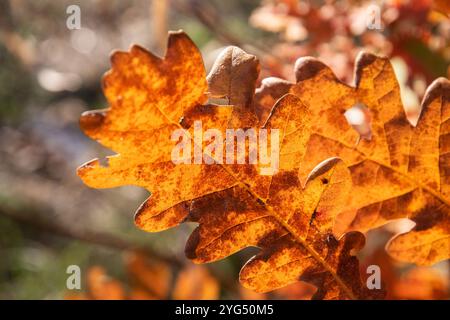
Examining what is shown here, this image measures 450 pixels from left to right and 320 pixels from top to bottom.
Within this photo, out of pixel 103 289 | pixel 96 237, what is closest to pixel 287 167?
pixel 103 289

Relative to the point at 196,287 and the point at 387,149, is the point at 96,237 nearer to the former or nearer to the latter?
the point at 196,287

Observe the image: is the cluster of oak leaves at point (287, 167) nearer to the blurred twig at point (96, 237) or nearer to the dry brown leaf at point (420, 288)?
the dry brown leaf at point (420, 288)

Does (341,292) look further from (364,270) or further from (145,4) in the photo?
(145,4)

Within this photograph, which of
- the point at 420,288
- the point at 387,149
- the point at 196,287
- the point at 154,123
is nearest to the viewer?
the point at 154,123

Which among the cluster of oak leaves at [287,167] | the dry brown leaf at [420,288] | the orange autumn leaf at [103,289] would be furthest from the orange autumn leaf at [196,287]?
the cluster of oak leaves at [287,167]

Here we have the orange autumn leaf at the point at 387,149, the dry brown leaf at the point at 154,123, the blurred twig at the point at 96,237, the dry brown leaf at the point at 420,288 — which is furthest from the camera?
the blurred twig at the point at 96,237

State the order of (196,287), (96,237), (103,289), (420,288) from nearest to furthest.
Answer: (420,288) < (103,289) < (196,287) < (96,237)

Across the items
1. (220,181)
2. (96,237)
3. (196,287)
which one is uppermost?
(96,237)

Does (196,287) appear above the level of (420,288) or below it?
above

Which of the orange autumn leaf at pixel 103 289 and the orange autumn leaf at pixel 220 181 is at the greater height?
the orange autumn leaf at pixel 103 289

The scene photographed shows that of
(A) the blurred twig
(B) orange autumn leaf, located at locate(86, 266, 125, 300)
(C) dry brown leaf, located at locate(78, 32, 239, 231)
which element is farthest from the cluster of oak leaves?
(A) the blurred twig
